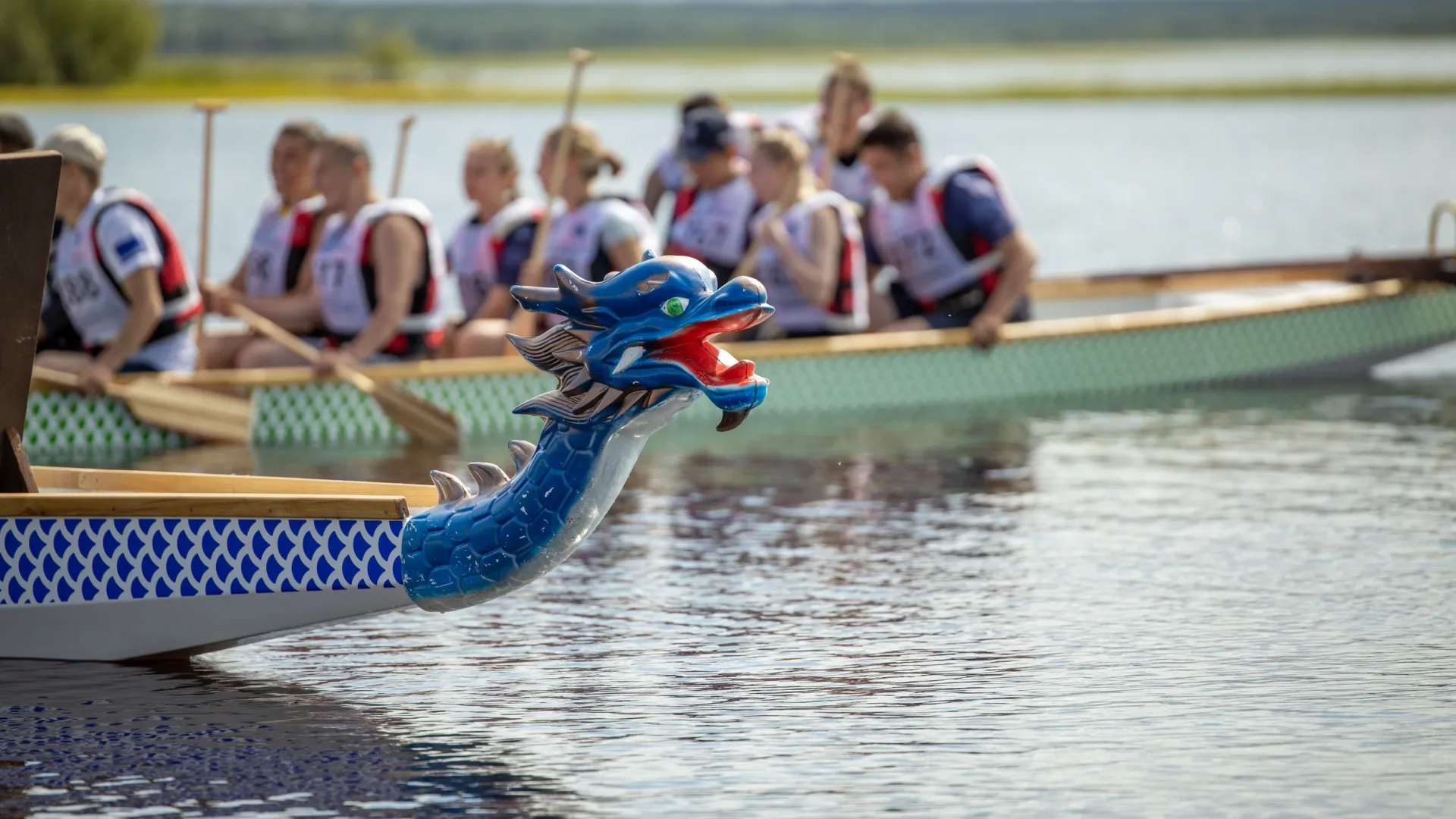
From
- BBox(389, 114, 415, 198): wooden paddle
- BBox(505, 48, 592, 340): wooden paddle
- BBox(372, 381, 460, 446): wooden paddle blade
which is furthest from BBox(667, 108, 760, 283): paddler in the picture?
BBox(372, 381, 460, 446): wooden paddle blade

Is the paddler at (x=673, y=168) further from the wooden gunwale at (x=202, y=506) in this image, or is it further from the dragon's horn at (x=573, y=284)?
the dragon's horn at (x=573, y=284)

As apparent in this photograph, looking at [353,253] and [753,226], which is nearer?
[353,253]

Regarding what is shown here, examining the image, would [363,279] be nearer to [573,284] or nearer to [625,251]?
[625,251]

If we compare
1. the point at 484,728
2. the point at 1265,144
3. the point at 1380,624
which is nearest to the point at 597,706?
the point at 484,728

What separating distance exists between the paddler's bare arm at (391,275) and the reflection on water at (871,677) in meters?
1.97

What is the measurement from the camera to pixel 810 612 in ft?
31.3

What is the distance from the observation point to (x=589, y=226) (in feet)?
46.3

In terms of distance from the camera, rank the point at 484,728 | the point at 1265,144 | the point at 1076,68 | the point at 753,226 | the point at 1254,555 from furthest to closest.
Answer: the point at 1076,68 < the point at 1265,144 < the point at 753,226 < the point at 1254,555 < the point at 484,728

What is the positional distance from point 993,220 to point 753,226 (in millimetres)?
1296

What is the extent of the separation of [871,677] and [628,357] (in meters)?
1.61

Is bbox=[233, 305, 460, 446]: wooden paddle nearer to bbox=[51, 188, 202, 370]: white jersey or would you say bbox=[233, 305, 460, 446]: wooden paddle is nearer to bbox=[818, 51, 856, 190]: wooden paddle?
bbox=[51, 188, 202, 370]: white jersey

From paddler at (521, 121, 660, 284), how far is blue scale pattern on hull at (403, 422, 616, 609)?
613cm

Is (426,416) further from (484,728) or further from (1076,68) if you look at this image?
(1076,68)

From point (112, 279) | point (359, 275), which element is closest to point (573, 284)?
point (112, 279)
